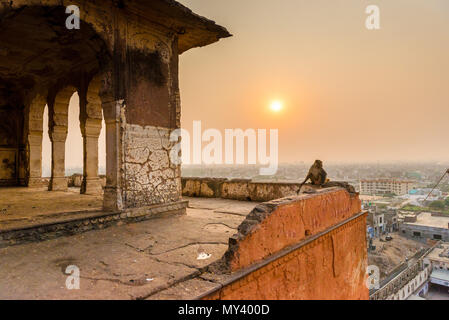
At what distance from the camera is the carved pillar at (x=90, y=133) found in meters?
7.70

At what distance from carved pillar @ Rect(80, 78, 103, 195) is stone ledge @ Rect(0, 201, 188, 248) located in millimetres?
3507

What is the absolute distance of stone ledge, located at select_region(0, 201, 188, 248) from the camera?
355 centimetres

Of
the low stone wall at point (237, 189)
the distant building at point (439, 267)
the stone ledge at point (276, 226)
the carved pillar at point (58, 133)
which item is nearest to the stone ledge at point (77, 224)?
the stone ledge at point (276, 226)

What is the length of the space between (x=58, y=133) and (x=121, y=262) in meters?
7.36

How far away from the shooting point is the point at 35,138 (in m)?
9.38

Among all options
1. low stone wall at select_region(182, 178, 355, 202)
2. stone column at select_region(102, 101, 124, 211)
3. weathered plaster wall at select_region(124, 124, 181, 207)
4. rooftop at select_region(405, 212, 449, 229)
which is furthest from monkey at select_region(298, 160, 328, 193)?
rooftop at select_region(405, 212, 449, 229)

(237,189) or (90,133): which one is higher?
(90,133)

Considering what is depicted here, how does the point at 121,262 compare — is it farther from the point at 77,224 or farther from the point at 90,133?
the point at 90,133

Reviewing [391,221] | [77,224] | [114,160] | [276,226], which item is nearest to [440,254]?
[391,221]

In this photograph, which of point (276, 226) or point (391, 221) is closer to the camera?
point (276, 226)

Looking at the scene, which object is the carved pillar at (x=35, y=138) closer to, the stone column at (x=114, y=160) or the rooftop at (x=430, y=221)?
the stone column at (x=114, y=160)

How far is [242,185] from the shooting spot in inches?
325
